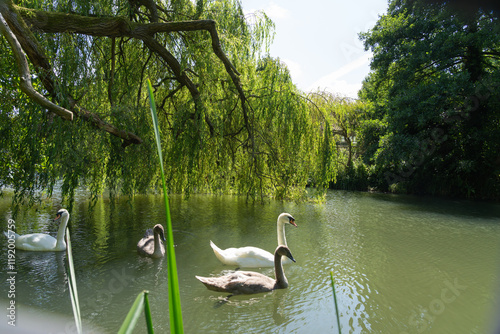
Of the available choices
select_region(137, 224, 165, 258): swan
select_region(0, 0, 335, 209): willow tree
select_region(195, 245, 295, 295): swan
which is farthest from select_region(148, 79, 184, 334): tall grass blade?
select_region(137, 224, 165, 258): swan

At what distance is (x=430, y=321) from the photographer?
3.46m

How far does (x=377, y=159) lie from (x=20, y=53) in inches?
570

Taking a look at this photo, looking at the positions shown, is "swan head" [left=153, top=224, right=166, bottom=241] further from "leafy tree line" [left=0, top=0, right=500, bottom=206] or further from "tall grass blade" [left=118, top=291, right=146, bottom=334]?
"tall grass blade" [left=118, top=291, right=146, bottom=334]

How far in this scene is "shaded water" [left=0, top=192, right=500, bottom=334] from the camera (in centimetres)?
343

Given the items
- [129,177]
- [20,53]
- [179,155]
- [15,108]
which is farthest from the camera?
[179,155]

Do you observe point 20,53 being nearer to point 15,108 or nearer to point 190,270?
point 15,108

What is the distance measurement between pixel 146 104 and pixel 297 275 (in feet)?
14.6

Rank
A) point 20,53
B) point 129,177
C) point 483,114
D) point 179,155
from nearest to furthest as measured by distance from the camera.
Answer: point 20,53 → point 129,177 → point 179,155 → point 483,114

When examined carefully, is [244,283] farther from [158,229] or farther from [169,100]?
[169,100]

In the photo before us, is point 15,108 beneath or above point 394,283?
above

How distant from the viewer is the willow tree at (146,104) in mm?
4496

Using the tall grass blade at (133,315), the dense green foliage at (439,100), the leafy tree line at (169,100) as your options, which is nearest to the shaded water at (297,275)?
the leafy tree line at (169,100)

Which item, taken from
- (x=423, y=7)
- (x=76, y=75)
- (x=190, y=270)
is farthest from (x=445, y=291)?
(x=423, y=7)

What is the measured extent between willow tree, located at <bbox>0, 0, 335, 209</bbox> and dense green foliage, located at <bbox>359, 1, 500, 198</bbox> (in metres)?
7.90
